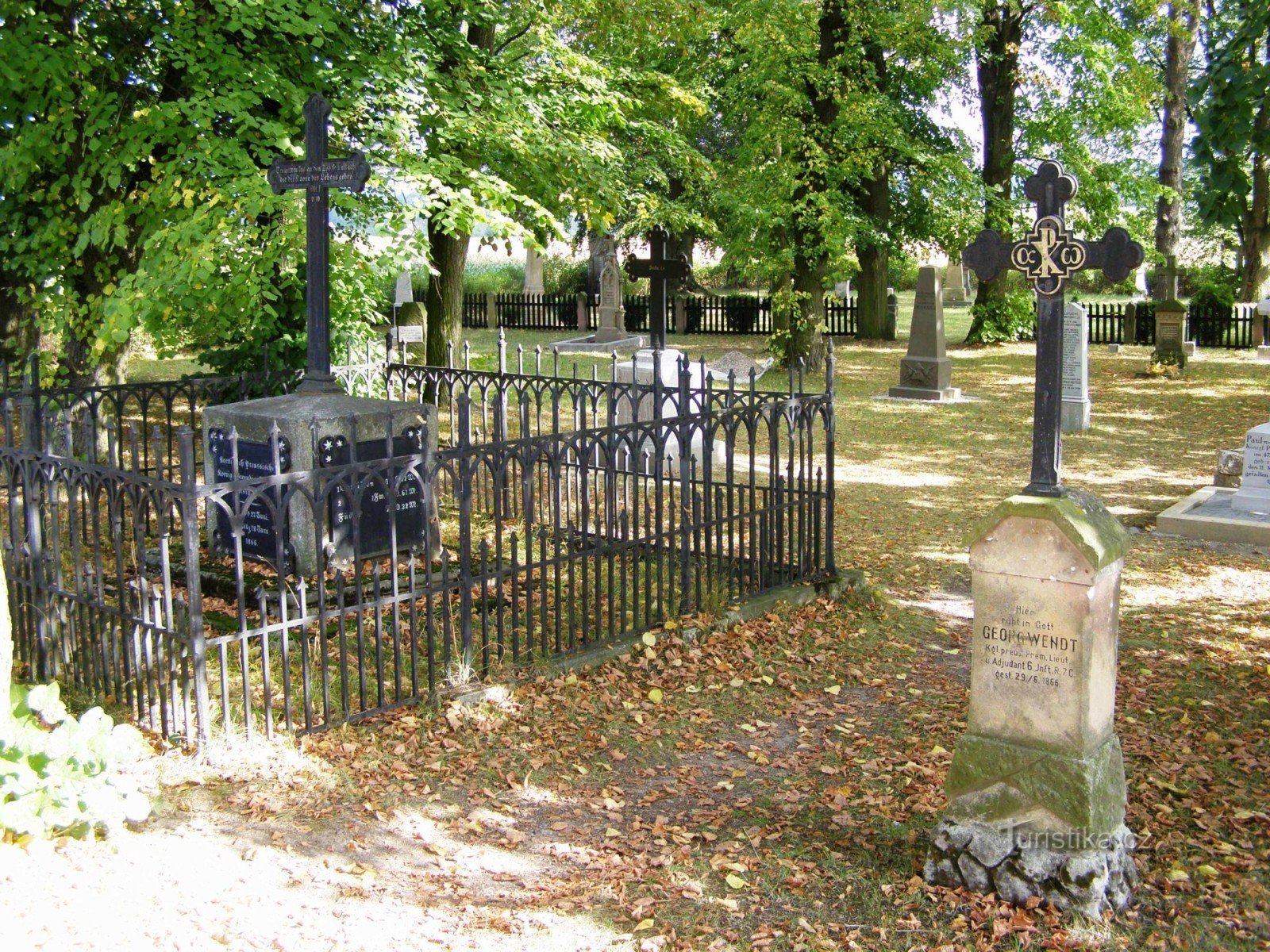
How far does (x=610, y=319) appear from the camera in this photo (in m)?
30.1

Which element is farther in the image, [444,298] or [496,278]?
[496,278]

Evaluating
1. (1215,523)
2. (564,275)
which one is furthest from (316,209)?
(564,275)

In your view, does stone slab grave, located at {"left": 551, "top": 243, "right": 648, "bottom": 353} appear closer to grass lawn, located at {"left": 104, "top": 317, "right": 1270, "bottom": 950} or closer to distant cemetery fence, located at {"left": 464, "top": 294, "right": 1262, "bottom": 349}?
distant cemetery fence, located at {"left": 464, "top": 294, "right": 1262, "bottom": 349}

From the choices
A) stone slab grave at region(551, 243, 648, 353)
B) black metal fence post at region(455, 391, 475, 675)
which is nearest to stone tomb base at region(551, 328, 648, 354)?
stone slab grave at region(551, 243, 648, 353)

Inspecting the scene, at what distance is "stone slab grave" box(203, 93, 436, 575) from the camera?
7488 mm

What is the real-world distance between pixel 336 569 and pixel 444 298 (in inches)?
466

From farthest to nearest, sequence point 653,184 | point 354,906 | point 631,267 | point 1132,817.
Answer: point 653,184 → point 631,267 → point 1132,817 → point 354,906

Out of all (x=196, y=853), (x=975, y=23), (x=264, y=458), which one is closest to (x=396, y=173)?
(x=264, y=458)

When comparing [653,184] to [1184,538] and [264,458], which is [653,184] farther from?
[264,458]

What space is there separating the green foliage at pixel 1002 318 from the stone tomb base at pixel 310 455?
21.5 metres

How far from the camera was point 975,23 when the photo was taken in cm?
2300

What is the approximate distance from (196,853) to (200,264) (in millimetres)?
5115

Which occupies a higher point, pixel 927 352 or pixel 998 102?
pixel 998 102

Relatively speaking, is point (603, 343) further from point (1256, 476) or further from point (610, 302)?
point (1256, 476)
